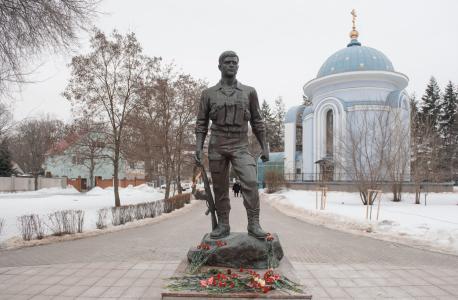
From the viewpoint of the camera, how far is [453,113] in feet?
176

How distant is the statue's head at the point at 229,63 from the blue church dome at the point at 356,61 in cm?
3268

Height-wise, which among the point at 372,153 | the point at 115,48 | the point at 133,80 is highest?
the point at 115,48

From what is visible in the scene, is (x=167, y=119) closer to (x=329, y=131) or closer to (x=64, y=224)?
(x=64, y=224)

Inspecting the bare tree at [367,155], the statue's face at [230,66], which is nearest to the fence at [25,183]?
the bare tree at [367,155]

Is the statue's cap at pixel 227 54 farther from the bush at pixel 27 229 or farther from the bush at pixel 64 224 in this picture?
the bush at pixel 64 224

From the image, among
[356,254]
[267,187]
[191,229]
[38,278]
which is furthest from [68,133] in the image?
[267,187]

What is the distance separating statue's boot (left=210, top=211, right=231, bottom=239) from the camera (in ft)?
17.2

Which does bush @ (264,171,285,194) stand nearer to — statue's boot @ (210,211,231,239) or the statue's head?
statue's boot @ (210,211,231,239)

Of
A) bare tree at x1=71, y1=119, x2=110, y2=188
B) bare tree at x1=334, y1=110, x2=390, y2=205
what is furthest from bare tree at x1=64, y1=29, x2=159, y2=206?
bare tree at x1=334, y1=110, x2=390, y2=205

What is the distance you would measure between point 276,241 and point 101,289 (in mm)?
2646

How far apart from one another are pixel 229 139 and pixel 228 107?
0.45 m

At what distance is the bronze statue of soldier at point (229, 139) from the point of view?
5133mm

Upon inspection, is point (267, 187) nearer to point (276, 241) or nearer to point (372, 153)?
point (372, 153)

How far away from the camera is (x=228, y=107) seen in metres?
5.25
